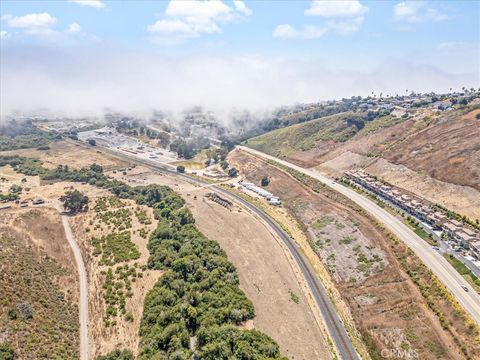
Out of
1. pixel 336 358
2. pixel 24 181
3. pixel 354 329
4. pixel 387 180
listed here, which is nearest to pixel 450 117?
pixel 387 180

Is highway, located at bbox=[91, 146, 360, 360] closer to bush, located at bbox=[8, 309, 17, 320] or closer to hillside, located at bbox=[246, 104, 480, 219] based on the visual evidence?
hillside, located at bbox=[246, 104, 480, 219]

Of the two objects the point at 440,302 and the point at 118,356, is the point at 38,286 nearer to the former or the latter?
the point at 118,356

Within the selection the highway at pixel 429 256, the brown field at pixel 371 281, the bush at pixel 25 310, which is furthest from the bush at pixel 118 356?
the highway at pixel 429 256

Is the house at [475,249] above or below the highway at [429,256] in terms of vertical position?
above

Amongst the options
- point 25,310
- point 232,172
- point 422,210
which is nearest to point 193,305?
point 25,310

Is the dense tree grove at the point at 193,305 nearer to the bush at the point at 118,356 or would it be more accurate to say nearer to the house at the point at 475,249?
the bush at the point at 118,356

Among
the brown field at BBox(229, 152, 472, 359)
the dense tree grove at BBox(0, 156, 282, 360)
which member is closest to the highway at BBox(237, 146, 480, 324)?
the brown field at BBox(229, 152, 472, 359)

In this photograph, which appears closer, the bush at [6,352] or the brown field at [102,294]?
the bush at [6,352]
